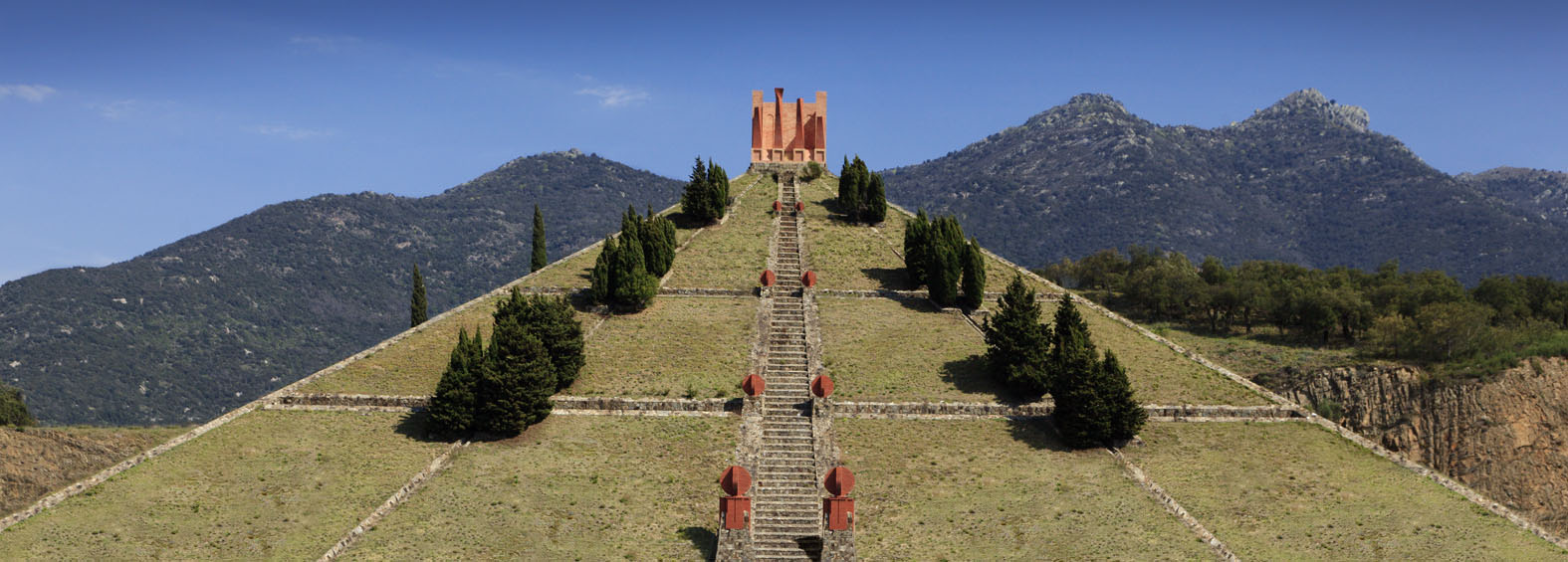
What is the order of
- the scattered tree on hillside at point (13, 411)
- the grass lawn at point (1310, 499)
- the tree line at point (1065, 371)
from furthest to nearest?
the scattered tree on hillside at point (13, 411), the tree line at point (1065, 371), the grass lawn at point (1310, 499)

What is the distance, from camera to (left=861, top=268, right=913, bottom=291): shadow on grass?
235 feet

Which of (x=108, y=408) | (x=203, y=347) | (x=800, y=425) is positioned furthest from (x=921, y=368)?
(x=203, y=347)

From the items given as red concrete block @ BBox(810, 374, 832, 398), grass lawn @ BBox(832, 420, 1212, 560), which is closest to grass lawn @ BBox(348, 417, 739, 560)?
red concrete block @ BBox(810, 374, 832, 398)

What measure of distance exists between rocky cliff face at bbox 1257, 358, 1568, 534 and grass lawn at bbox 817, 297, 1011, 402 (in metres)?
25.9

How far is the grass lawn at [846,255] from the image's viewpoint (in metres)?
71.9

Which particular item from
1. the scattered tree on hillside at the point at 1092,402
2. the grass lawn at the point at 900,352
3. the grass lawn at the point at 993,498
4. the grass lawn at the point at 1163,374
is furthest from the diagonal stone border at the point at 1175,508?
the grass lawn at the point at 900,352

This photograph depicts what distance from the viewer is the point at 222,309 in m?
159

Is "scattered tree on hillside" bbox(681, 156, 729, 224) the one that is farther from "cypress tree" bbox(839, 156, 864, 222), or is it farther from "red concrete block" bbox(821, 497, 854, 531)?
"red concrete block" bbox(821, 497, 854, 531)

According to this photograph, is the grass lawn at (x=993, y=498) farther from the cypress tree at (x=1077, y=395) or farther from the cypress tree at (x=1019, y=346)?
the cypress tree at (x=1019, y=346)

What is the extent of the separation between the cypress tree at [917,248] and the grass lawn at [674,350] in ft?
31.5

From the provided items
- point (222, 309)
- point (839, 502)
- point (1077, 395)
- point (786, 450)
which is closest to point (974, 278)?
point (1077, 395)

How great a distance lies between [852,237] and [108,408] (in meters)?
91.3

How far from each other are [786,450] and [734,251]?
27.4 m

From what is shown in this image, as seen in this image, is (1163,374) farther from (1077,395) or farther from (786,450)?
(786,450)
